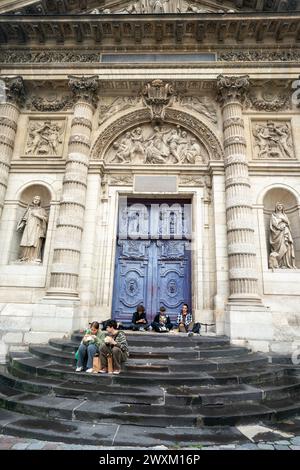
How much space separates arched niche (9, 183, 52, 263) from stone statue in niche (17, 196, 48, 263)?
20 centimetres

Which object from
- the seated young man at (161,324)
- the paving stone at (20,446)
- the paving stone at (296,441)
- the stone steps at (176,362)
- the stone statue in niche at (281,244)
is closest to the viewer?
the paving stone at (20,446)

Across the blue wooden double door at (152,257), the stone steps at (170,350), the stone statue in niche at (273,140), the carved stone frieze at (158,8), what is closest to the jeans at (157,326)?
the blue wooden double door at (152,257)

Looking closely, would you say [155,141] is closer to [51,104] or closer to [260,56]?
[51,104]

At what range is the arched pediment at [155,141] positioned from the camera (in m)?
10.9

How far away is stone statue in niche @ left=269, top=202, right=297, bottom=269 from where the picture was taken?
9.29 metres

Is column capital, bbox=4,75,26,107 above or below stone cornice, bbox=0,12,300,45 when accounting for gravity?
below

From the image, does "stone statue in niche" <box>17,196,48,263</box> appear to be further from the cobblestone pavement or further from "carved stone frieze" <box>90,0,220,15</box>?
"carved stone frieze" <box>90,0,220,15</box>

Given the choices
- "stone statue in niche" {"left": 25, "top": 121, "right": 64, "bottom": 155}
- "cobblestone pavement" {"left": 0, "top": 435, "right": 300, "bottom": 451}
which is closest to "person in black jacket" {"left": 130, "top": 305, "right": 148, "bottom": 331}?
"cobblestone pavement" {"left": 0, "top": 435, "right": 300, "bottom": 451}

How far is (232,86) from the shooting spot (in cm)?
1053

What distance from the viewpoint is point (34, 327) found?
8.30 m

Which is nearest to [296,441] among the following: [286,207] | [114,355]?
[114,355]

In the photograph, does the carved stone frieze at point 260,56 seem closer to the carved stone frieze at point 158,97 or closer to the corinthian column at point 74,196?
the carved stone frieze at point 158,97

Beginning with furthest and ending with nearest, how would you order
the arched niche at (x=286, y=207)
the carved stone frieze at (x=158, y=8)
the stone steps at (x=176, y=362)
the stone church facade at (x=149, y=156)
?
the carved stone frieze at (x=158, y=8) → the arched niche at (x=286, y=207) → the stone church facade at (x=149, y=156) → the stone steps at (x=176, y=362)

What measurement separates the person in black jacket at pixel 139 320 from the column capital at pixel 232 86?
8.13 meters
